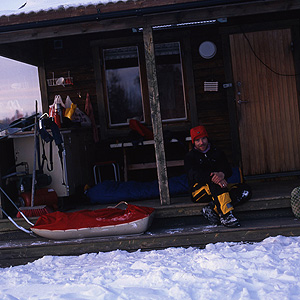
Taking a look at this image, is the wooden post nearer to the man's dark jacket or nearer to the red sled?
the man's dark jacket

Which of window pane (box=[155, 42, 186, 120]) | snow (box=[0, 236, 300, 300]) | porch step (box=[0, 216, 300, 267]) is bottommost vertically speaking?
snow (box=[0, 236, 300, 300])

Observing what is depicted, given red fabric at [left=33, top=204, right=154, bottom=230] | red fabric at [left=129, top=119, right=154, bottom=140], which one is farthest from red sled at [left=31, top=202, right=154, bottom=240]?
red fabric at [left=129, top=119, right=154, bottom=140]

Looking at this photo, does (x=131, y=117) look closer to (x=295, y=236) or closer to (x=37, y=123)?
(x=37, y=123)

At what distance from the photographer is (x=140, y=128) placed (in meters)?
7.37

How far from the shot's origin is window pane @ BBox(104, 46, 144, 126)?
7898mm

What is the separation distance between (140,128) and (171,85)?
1.02 m

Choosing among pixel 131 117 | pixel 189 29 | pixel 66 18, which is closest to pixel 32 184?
pixel 66 18

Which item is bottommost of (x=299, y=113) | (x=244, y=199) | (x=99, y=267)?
(x=99, y=267)

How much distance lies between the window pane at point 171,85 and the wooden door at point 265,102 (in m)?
0.92

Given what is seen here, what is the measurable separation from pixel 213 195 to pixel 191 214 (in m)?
0.49

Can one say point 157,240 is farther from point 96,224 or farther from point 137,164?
point 137,164

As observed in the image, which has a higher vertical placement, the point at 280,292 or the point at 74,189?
the point at 74,189

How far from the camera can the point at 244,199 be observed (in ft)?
18.0

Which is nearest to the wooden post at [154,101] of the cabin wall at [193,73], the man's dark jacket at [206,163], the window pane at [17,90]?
the man's dark jacket at [206,163]
